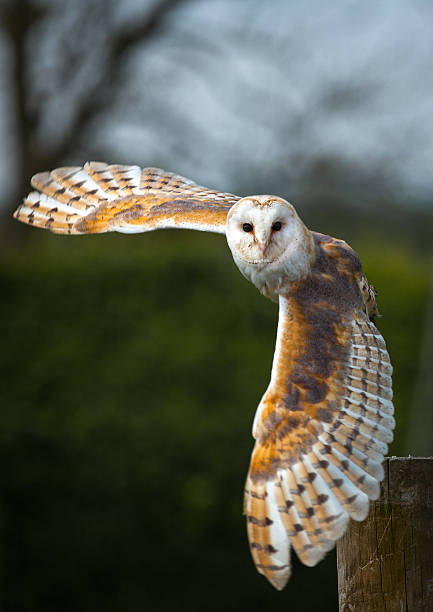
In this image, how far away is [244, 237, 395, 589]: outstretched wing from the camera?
2.46 m

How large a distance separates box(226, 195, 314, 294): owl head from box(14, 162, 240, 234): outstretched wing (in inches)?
18.0

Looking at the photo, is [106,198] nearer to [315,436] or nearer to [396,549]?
[315,436]

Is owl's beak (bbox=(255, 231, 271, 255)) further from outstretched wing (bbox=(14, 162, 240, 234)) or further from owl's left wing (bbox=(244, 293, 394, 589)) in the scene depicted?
A: outstretched wing (bbox=(14, 162, 240, 234))

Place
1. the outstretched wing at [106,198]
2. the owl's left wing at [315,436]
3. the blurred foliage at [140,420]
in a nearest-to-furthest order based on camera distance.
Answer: the owl's left wing at [315,436] → the outstretched wing at [106,198] → the blurred foliage at [140,420]

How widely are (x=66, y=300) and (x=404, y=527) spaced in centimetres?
498

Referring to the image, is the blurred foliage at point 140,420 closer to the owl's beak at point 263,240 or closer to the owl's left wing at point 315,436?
the owl's left wing at point 315,436

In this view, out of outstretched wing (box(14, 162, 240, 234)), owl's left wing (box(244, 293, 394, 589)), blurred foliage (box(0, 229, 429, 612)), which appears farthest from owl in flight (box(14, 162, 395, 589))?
blurred foliage (box(0, 229, 429, 612))

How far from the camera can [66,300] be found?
7070mm

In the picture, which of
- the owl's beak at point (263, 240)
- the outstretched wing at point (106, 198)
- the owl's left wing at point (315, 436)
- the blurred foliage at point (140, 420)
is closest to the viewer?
the owl's left wing at point (315, 436)

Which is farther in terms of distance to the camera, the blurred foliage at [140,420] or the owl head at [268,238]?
the blurred foliage at [140,420]

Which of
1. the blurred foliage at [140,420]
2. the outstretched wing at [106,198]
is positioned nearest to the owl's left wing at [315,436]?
the outstretched wing at [106,198]

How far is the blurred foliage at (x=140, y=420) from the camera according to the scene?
5.91 m

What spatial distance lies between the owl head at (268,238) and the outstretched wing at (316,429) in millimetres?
→ 112

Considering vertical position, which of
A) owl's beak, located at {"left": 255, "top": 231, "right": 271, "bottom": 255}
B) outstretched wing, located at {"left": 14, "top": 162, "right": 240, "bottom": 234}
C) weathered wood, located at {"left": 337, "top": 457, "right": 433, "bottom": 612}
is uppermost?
outstretched wing, located at {"left": 14, "top": 162, "right": 240, "bottom": 234}
